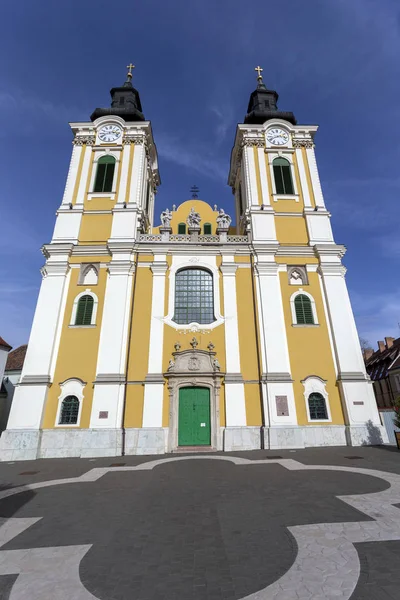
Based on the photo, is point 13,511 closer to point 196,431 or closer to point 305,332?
point 196,431

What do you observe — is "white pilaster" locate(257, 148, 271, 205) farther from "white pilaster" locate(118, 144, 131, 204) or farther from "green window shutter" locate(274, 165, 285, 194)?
"white pilaster" locate(118, 144, 131, 204)

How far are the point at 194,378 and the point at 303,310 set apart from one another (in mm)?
7327

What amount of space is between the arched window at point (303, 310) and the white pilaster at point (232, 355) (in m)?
3.56

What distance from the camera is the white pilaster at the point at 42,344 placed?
1448cm

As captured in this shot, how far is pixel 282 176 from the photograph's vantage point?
22.1 m

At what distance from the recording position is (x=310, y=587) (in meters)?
3.41

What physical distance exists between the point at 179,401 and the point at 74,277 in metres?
9.23

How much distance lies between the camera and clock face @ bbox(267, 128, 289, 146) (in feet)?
75.7

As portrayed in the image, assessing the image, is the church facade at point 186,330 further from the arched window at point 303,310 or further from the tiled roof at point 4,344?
the tiled roof at point 4,344

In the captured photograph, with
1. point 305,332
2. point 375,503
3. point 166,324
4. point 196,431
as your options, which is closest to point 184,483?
point 375,503

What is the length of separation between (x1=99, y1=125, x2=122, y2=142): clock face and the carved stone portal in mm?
16660

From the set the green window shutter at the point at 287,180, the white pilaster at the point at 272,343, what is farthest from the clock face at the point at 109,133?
the white pilaster at the point at 272,343

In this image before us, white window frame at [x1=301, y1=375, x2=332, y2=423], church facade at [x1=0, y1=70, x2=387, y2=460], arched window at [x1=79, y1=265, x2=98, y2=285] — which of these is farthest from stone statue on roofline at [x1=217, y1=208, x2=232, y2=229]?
white window frame at [x1=301, y1=375, x2=332, y2=423]

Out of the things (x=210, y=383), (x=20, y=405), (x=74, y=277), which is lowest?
(x=20, y=405)
